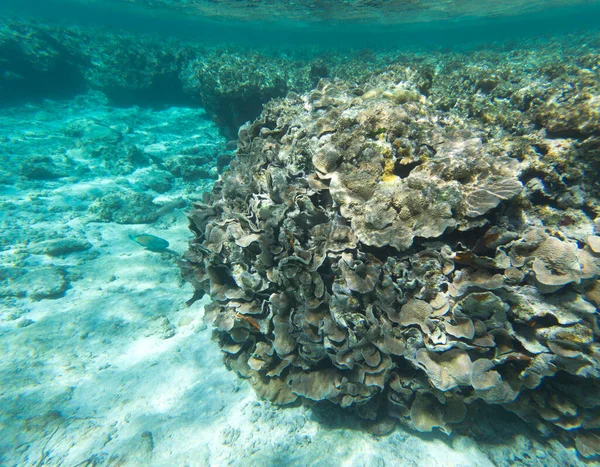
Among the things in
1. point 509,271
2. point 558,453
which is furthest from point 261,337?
point 558,453

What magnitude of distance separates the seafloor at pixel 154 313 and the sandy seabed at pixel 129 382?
0.07 ft

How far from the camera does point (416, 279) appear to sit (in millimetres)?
3008

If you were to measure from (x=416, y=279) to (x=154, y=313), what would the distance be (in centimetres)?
591

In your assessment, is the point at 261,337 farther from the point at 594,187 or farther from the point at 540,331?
the point at 594,187

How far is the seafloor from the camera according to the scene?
3.60 metres

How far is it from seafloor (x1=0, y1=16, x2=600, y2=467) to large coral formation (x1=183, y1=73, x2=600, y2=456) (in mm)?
447

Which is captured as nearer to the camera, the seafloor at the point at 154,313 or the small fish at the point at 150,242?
the seafloor at the point at 154,313

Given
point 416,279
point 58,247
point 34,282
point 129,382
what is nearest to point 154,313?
point 129,382

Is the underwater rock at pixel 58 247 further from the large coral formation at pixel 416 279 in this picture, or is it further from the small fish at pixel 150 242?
the large coral formation at pixel 416 279

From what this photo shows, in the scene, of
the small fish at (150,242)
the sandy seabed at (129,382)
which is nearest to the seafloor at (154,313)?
the sandy seabed at (129,382)

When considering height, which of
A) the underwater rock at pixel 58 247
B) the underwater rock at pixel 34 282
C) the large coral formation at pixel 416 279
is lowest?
the underwater rock at pixel 34 282

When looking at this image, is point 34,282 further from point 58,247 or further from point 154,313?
point 154,313

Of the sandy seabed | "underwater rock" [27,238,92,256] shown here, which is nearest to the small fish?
the sandy seabed

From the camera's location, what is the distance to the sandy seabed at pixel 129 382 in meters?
3.57
